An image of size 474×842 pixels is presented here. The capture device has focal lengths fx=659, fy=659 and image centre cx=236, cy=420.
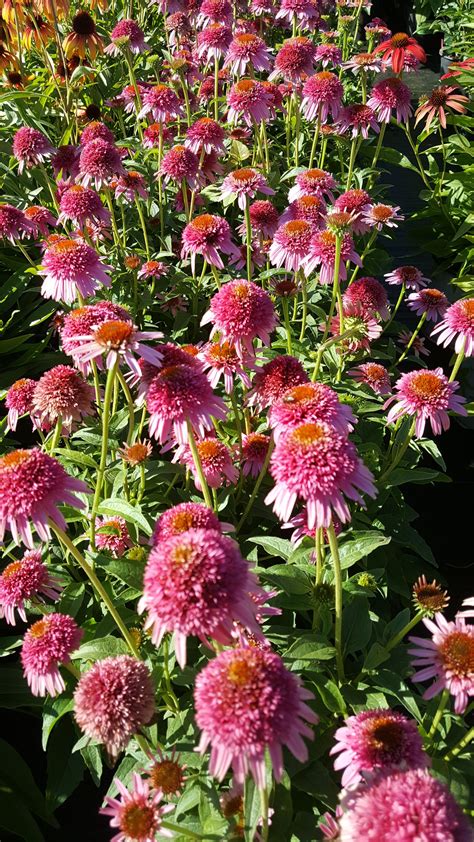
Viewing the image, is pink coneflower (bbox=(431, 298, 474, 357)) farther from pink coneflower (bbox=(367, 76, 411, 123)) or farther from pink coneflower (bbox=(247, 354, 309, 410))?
pink coneflower (bbox=(367, 76, 411, 123))

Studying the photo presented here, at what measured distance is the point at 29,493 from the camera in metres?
1.13

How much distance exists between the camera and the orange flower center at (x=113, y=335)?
126 cm

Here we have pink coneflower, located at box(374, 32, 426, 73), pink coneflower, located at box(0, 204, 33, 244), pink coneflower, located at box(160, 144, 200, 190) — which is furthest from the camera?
pink coneflower, located at box(374, 32, 426, 73)

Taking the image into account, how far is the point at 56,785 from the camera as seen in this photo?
5.29 ft

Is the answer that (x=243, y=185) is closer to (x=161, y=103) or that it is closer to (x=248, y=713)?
(x=161, y=103)

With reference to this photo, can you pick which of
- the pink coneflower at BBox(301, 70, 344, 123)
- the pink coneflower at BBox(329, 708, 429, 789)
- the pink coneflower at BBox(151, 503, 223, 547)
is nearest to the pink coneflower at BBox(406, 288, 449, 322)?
the pink coneflower at BBox(301, 70, 344, 123)

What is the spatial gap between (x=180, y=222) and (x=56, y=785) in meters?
2.83

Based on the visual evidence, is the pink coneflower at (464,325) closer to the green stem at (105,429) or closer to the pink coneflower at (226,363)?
the pink coneflower at (226,363)

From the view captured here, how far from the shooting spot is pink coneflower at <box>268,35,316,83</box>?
10.4ft

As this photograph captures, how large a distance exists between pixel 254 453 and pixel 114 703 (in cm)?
87

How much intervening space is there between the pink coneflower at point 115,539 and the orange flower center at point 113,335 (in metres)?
0.55

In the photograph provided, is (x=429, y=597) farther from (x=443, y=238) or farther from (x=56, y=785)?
(x=443, y=238)

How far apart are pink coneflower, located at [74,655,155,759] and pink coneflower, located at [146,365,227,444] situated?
44 cm

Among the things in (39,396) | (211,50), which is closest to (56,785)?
(39,396)
